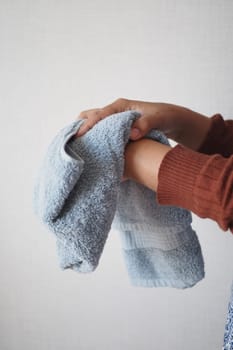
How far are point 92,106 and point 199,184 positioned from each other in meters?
0.45

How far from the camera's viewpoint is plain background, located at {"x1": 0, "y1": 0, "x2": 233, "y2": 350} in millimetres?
725

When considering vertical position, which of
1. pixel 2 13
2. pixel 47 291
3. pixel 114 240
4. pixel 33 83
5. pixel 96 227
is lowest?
pixel 47 291

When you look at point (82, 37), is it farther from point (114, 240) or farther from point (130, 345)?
point (130, 345)

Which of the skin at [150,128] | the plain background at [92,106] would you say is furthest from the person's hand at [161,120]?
the plain background at [92,106]

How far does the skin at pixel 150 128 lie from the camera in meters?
0.44

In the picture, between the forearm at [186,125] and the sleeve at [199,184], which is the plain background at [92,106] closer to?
the forearm at [186,125]

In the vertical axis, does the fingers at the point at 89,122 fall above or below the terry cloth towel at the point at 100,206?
above

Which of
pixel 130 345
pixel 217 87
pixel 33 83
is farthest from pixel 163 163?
pixel 130 345

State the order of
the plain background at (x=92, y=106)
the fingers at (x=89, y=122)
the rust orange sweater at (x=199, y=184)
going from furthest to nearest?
the plain background at (x=92, y=106) < the fingers at (x=89, y=122) < the rust orange sweater at (x=199, y=184)

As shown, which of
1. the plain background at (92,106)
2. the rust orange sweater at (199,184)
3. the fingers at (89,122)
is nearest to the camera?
the rust orange sweater at (199,184)

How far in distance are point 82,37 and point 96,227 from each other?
48 cm

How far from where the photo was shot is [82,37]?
0.76 m

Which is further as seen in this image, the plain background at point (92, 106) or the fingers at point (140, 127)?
the plain background at point (92, 106)

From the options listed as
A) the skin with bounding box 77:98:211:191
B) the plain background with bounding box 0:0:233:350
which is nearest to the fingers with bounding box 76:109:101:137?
the skin with bounding box 77:98:211:191
